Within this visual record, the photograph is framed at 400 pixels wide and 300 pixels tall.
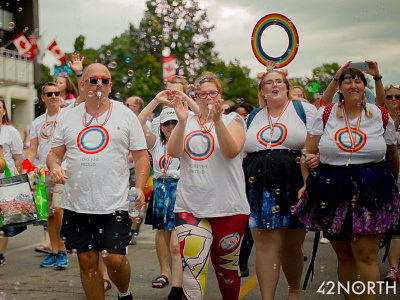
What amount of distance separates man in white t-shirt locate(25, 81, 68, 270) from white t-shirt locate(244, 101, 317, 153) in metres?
3.17

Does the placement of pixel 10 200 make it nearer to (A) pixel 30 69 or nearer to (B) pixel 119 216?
(B) pixel 119 216

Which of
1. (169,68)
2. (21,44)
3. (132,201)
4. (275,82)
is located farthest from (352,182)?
Answer: (21,44)

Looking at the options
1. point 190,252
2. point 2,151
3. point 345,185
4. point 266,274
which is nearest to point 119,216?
point 190,252

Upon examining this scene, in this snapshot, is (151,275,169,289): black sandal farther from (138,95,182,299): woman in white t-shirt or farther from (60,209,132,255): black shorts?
(60,209,132,255): black shorts

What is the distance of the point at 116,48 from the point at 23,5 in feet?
33.9

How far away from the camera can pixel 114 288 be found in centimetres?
645

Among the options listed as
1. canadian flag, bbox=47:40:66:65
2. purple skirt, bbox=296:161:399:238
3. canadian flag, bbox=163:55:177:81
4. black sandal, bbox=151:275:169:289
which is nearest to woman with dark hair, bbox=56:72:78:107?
canadian flag, bbox=163:55:177:81

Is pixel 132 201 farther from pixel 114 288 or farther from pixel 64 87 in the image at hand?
pixel 64 87

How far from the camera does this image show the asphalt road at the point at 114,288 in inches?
237

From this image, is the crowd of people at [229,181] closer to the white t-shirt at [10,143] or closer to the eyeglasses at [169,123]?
the eyeglasses at [169,123]

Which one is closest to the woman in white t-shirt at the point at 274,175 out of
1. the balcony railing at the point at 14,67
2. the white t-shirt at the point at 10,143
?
the white t-shirt at the point at 10,143

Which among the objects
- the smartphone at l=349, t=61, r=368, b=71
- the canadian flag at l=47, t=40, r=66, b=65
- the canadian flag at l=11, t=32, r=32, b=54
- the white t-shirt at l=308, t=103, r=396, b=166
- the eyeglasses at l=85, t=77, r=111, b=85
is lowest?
the white t-shirt at l=308, t=103, r=396, b=166

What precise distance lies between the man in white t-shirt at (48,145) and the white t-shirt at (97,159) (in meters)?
2.86

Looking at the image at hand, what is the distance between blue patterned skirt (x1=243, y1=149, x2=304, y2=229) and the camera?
5.03m
